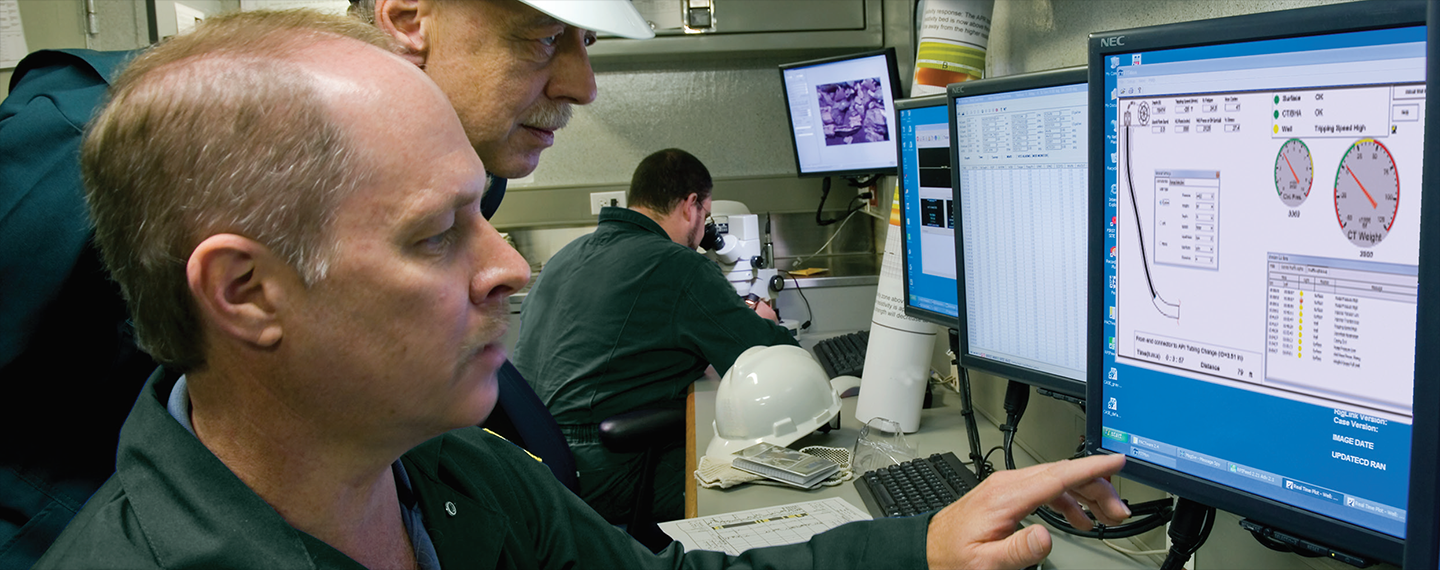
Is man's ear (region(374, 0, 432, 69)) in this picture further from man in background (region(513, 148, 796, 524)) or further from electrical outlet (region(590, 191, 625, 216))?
electrical outlet (region(590, 191, 625, 216))

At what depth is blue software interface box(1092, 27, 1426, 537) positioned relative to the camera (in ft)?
2.09

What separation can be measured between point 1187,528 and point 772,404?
2.78ft

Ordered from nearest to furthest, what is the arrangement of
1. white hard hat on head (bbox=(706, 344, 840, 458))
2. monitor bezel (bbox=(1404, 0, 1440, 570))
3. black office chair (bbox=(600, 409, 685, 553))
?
monitor bezel (bbox=(1404, 0, 1440, 570)), white hard hat on head (bbox=(706, 344, 840, 458)), black office chair (bbox=(600, 409, 685, 553))

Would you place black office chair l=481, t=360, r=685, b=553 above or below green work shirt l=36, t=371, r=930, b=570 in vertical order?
below

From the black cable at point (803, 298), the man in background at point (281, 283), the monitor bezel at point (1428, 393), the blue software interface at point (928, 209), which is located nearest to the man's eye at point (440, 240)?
the man in background at point (281, 283)

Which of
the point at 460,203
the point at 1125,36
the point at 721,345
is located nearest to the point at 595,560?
the point at 460,203

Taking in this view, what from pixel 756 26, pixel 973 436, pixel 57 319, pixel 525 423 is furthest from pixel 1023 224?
pixel 756 26

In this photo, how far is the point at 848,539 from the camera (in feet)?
3.06

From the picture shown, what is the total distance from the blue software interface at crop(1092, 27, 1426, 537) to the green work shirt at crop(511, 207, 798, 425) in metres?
1.55

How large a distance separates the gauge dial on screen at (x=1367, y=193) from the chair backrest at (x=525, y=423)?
3.52 feet

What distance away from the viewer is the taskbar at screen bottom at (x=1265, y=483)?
0.67m

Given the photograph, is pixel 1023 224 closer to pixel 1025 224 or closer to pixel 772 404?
pixel 1025 224

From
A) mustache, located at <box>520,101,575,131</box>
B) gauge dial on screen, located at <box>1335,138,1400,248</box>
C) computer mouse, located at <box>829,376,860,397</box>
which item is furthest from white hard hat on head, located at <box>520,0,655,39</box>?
computer mouse, located at <box>829,376,860,397</box>

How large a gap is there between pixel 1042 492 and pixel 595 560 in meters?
0.45
